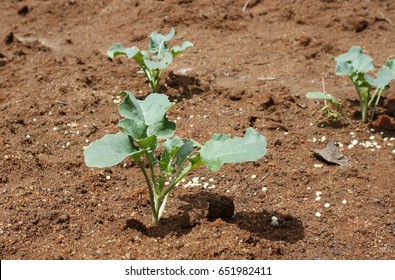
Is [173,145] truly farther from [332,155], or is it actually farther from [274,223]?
[332,155]

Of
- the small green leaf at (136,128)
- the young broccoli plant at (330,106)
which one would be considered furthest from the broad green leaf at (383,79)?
the small green leaf at (136,128)

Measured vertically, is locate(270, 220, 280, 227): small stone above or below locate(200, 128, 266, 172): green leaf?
below

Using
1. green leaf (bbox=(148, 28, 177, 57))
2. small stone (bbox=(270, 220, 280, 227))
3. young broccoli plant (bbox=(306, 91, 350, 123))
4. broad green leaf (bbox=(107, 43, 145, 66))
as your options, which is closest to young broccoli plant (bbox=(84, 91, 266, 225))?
small stone (bbox=(270, 220, 280, 227))

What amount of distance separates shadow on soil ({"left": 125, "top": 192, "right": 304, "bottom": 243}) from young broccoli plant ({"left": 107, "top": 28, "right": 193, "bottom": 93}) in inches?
55.3

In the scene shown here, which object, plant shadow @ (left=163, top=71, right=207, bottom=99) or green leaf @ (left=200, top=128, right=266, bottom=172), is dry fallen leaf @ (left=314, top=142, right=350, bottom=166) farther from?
plant shadow @ (left=163, top=71, right=207, bottom=99)

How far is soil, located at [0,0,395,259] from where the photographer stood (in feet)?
9.06

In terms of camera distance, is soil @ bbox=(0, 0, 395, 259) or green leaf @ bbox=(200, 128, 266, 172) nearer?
green leaf @ bbox=(200, 128, 266, 172)

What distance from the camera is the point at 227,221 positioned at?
2842mm

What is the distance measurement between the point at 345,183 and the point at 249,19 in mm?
3052

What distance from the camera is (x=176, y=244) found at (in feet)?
8.77

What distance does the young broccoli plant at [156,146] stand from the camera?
8.24 feet

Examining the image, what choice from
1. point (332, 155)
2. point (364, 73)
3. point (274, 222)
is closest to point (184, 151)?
point (274, 222)

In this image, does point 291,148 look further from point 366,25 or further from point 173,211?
point 366,25
